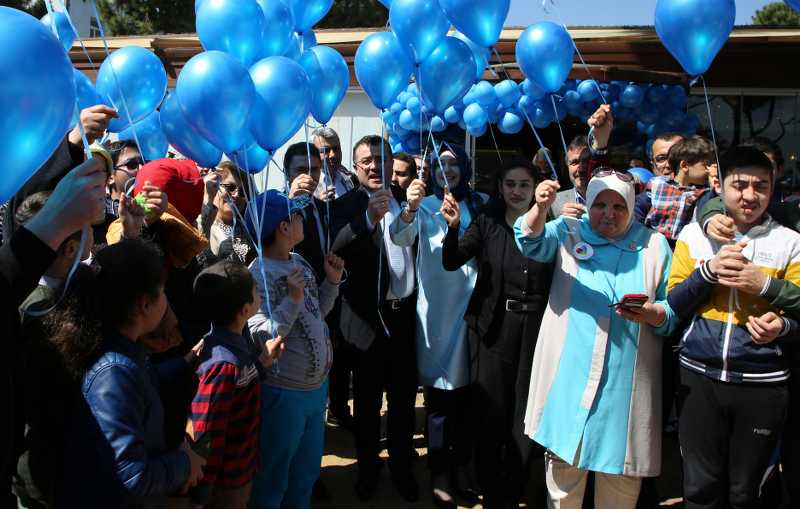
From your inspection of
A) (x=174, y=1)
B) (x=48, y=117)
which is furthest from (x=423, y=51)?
(x=174, y=1)

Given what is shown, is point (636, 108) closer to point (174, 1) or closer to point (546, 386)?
point (546, 386)

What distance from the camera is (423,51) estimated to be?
350 centimetres

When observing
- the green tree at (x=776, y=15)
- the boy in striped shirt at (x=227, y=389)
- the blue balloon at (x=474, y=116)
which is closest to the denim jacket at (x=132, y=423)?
the boy in striped shirt at (x=227, y=389)

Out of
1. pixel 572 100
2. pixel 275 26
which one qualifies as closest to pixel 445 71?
pixel 275 26

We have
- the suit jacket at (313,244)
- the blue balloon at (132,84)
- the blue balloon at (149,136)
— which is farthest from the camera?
the blue balloon at (149,136)

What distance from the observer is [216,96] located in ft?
8.23

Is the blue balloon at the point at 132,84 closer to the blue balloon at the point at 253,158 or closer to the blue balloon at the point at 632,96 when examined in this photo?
the blue balloon at the point at 253,158

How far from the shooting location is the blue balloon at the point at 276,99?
2754 millimetres

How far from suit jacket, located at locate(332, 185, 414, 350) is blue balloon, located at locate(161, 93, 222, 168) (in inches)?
36.4

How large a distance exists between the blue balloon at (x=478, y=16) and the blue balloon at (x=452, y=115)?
2.83 metres

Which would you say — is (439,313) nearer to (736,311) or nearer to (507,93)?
(736,311)

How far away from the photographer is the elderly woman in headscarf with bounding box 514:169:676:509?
113 inches

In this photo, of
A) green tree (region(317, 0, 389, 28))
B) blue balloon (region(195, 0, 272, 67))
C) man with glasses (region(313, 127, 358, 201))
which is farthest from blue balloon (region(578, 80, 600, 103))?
green tree (region(317, 0, 389, 28))

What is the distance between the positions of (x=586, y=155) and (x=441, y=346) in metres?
1.39
